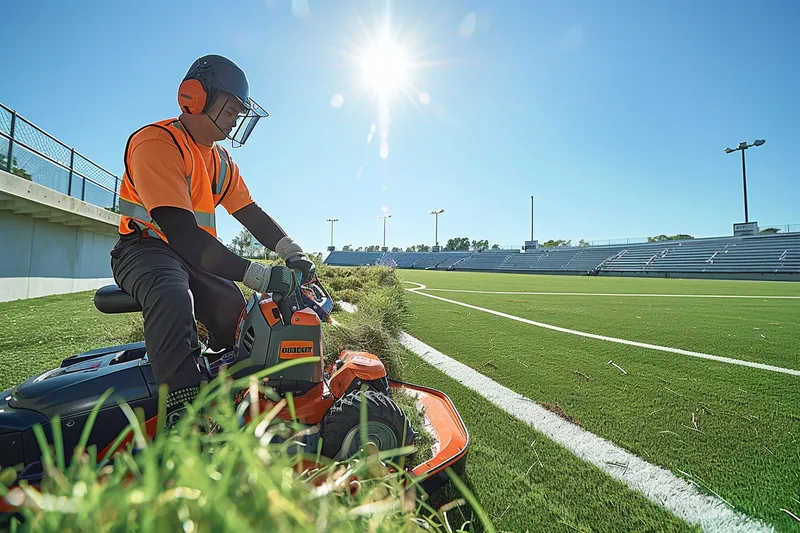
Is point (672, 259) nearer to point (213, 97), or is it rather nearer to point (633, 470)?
point (633, 470)

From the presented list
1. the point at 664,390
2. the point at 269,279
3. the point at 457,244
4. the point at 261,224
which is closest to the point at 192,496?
the point at 269,279

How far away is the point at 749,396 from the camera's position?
269cm

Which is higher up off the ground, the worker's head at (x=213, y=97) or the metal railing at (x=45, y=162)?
the metal railing at (x=45, y=162)

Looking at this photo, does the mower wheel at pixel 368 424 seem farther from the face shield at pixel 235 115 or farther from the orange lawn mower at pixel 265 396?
the face shield at pixel 235 115

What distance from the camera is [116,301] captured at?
1.96 m

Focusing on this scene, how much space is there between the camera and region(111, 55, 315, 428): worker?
1.61 m

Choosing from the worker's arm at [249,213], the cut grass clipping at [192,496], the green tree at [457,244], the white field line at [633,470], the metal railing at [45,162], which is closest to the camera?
the cut grass clipping at [192,496]

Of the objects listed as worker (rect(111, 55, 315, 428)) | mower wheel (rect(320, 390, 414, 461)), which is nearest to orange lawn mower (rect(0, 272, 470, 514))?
mower wheel (rect(320, 390, 414, 461))

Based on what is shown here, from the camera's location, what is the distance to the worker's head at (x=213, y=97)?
1.98 meters

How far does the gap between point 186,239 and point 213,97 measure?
823mm

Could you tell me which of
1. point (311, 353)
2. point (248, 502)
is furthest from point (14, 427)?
point (248, 502)

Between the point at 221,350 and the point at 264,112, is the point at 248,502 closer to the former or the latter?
the point at 221,350

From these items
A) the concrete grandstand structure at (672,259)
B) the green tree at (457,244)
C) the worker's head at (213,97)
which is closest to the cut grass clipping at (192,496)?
the worker's head at (213,97)

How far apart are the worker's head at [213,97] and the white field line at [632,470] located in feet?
8.08
